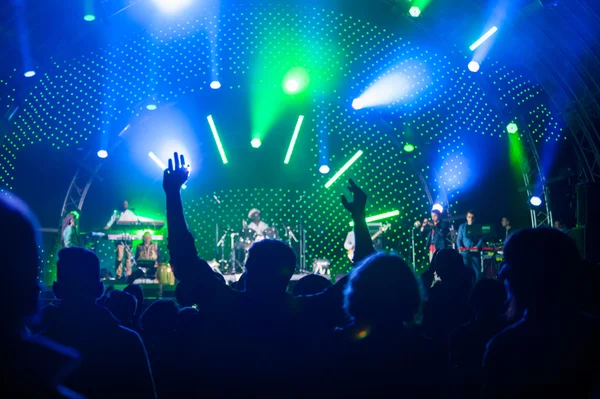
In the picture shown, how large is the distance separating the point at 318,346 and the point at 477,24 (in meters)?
11.6

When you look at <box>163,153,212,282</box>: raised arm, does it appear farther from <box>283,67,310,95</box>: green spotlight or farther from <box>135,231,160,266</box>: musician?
<box>283,67,310,95</box>: green spotlight

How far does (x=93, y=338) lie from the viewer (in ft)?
6.48

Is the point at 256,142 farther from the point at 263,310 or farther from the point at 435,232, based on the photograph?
the point at 263,310

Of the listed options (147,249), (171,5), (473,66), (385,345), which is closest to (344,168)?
(473,66)

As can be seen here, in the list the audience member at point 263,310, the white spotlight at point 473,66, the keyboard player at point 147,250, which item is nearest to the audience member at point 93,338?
the audience member at point 263,310

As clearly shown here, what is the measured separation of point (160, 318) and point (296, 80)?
11573 millimetres

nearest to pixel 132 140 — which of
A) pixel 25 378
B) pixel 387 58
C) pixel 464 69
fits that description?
pixel 387 58

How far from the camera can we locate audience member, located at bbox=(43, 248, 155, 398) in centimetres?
184

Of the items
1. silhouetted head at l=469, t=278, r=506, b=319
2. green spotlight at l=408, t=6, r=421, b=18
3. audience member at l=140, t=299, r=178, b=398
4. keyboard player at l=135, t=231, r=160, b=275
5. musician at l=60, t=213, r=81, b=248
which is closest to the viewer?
audience member at l=140, t=299, r=178, b=398

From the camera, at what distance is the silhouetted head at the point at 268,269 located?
199cm

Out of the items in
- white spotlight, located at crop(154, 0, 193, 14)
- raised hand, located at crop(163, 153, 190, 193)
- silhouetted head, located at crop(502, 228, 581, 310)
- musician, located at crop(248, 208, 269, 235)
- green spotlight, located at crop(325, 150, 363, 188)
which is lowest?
silhouetted head, located at crop(502, 228, 581, 310)

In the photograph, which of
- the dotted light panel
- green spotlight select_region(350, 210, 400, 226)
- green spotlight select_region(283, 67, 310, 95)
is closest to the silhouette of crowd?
the dotted light panel

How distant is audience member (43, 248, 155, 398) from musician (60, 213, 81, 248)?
34.7 ft

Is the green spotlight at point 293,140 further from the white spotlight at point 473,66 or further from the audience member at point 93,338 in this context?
the audience member at point 93,338
